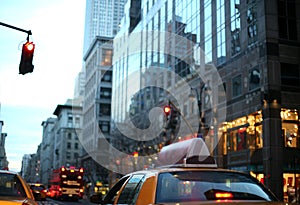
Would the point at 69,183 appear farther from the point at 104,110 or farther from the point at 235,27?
the point at 104,110

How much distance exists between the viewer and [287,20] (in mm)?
33500

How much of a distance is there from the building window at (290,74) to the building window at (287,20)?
224 centimetres

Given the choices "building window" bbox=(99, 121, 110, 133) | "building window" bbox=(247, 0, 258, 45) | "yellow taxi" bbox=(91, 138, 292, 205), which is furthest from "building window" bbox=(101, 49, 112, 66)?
"yellow taxi" bbox=(91, 138, 292, 205)

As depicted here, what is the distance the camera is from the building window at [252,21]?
3331 centimetres

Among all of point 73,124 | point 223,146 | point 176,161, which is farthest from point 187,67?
point 73,124

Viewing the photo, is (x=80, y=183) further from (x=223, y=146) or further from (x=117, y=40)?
(x=117, y=40)

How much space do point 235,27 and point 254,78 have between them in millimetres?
5028

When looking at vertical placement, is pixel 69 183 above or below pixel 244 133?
below

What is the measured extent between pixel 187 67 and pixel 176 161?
26.4 meters

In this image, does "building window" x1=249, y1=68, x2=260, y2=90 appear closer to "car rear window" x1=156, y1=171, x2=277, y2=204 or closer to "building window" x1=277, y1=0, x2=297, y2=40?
"building window" x1=277, y1=0, x2=297, y2=40

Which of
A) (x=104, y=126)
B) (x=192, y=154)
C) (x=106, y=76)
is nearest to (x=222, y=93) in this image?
(x=192, y=154)

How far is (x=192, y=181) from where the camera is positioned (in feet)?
18.0

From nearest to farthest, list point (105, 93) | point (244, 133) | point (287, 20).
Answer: point (287, 20)
point (244, 133)
point (105, 93)

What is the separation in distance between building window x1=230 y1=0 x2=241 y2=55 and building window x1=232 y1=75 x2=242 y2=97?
212 centimetres
